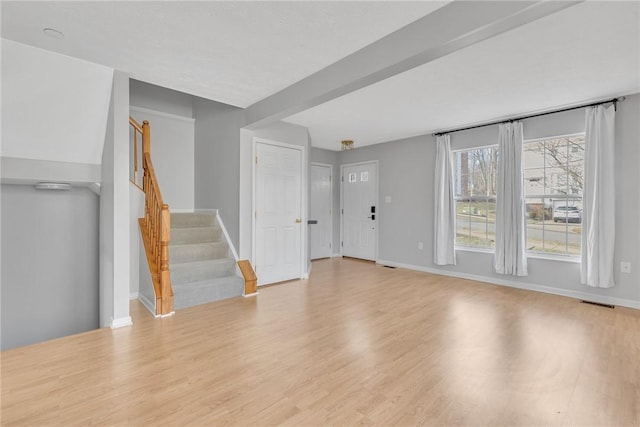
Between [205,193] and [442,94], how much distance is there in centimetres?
379

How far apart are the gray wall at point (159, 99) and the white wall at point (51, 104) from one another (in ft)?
5.75

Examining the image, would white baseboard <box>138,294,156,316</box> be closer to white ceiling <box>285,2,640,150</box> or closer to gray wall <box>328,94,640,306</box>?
white ceiling <box>285,2,640,150</box>

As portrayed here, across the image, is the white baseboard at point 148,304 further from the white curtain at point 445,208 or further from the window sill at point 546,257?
the window sill at point 546,257

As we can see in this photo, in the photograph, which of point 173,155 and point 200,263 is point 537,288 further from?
A: point 173,155

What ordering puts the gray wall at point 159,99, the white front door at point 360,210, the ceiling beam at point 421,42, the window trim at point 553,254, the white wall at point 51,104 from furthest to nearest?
the white front door at point 360,210 → the gray wall at point 159,99 → the window trim at point 553,254 → the white wall at point 51,104 → the ceiling beam at point 421,42

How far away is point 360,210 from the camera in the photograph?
22.2ft

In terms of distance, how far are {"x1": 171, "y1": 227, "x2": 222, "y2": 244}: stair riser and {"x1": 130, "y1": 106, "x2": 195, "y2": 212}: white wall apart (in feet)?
3.17

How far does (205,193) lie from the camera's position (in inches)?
197

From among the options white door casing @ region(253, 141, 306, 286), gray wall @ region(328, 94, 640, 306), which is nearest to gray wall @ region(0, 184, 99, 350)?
white door casing @ region(253, 141, 306, 286)

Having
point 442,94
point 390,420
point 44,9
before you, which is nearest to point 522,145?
point 442,94

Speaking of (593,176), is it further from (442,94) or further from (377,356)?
(377,356)

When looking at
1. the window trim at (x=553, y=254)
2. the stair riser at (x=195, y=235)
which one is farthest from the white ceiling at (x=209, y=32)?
the window trim at (x=553, y=254)

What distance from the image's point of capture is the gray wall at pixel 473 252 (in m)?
3.57

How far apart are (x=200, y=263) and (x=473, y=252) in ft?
13.8
